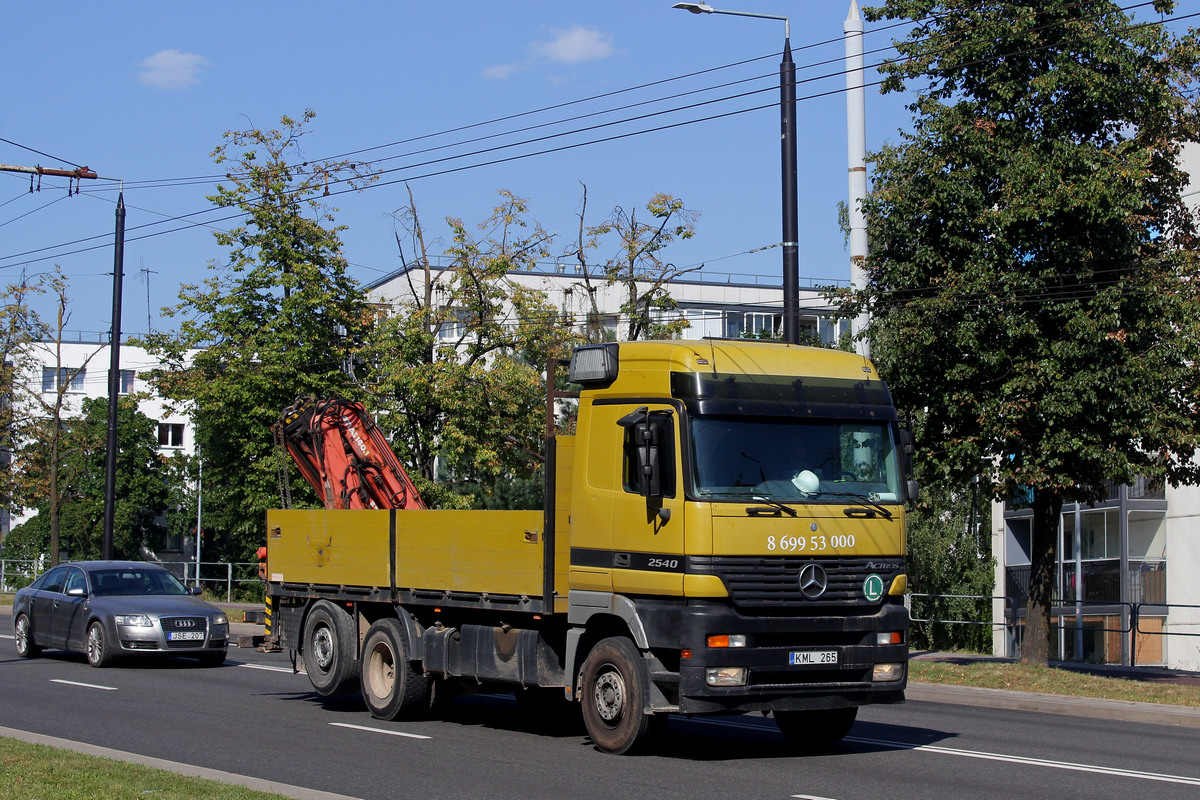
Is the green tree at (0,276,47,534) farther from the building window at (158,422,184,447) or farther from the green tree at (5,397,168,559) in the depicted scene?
the building window at (158,422,184,447)

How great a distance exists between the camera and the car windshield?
2073cm

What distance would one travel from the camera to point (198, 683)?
17344mm

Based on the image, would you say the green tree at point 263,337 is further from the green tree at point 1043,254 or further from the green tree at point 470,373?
the green tree at point 1043,254

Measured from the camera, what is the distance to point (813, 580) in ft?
33.9

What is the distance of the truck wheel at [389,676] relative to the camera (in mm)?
12977

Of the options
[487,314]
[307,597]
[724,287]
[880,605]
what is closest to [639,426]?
[880,605]

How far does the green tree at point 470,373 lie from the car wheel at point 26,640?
40.2 ft

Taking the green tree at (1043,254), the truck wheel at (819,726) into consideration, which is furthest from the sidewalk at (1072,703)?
the truck wheel at (819,726)

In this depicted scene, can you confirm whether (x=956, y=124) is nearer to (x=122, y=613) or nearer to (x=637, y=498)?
(x=637, y=498)

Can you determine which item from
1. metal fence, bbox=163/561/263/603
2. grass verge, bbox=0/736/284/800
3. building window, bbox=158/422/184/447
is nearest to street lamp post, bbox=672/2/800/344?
grass verge, bbox=0/736/284/800

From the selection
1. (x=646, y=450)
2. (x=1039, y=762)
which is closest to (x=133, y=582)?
(x=646, y=450)

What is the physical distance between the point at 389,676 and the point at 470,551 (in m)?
2.11

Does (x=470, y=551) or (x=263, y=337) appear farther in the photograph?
(x=263, y=337)

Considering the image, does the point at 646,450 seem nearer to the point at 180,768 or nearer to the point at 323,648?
the point at 180,768
